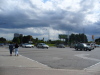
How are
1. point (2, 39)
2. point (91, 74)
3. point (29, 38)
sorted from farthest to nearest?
point (2, 39), point (29, 38), point (91, 74)

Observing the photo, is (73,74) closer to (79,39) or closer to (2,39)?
(79,39)

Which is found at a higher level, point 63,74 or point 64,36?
point 64,36

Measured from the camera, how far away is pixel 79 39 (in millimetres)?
134750

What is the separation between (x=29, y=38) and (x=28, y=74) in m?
126

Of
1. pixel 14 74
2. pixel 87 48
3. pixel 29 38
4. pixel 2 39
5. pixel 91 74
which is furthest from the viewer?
pixel 2 39

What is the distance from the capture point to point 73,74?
9.62 m

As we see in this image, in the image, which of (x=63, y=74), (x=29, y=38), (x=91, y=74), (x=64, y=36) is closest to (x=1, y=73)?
(x=63, y=74)

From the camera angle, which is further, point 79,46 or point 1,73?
point 79,46

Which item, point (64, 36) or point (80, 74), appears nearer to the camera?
point (80, 74)

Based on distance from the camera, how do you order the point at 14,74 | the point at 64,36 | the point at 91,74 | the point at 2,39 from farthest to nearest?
the point at 2,39
the point at 64,36
the point at 91,74
the point at 14,74

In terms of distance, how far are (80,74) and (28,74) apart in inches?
117

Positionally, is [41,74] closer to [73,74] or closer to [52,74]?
[52,74]

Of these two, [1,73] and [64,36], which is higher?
[64,36]

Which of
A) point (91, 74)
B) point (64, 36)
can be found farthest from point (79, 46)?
point (64, 36)
